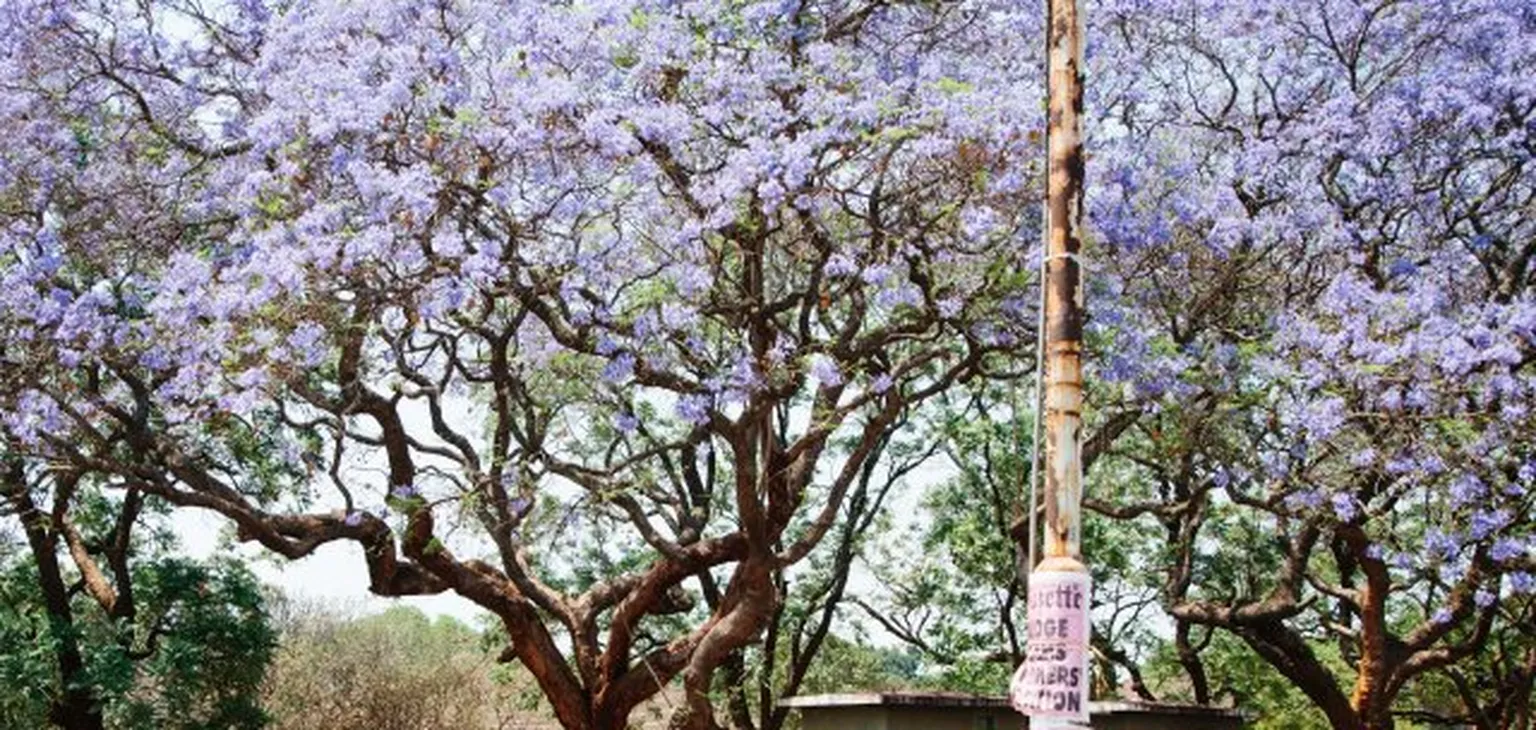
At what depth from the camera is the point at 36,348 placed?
12016 millimetres

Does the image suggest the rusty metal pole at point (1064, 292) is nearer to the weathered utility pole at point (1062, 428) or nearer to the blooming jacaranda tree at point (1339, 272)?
the weathered utility pole at point (1062, 428)

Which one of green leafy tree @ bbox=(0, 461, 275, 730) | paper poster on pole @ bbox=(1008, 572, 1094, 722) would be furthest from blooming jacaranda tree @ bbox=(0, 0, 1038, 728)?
paper poster on pole @ bbox=(1008, 572, 1094, 722)

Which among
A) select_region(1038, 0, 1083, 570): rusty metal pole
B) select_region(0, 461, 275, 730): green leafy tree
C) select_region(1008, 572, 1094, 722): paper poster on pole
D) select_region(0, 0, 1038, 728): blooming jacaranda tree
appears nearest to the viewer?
select_region(1008, 572, 1094, 722): paper poster on pole

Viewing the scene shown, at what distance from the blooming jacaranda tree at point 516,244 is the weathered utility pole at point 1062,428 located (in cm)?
488

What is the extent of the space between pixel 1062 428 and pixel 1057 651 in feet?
2.39

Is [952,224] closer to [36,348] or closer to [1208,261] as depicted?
[1208,261]

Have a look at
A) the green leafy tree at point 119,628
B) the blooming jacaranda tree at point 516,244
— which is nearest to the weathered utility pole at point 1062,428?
the blooming jacaranda tree at point 516,244

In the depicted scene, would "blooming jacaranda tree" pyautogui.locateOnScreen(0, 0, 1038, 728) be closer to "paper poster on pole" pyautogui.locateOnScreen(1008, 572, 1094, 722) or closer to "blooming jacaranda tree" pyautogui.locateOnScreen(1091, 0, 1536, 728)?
"blooming jacaranda tree" pyautogui.locateOnScreen(1091, 0, 1536, 728)

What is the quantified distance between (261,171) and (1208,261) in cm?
670

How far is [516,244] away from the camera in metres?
11.2

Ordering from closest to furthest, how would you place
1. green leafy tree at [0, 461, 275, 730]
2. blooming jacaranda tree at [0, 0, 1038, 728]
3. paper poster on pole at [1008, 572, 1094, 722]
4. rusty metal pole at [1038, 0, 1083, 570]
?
paper poster on pole at [1008, 572, 1094, 722], rusty metal pole at [1038, 0, 1083, 570], blooming jacaranda tree at [0, 0, 1038, 728], green leafy tree at [0, 461, 275, 730]

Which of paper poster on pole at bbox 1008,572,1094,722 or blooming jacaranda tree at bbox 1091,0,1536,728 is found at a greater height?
blooming jacaranda tree at bbox 1091,0,1536,728

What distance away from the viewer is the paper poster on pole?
500 centimetres

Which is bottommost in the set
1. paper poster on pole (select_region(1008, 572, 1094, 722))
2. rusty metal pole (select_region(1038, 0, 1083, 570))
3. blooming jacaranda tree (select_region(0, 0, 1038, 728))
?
paper poster on pole (select_region(1008, 572, 1094, 722))
